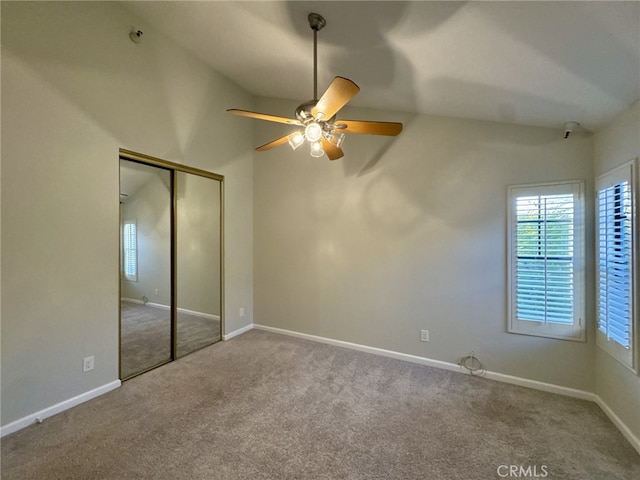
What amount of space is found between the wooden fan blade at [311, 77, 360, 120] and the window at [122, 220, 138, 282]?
229 centimetres

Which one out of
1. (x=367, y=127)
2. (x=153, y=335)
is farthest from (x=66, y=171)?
(x=367, y=127)

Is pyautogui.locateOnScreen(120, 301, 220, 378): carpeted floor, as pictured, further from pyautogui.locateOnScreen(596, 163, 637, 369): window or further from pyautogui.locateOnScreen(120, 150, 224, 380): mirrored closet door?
pyautogui.locateOnScreen(596, 163, 637, 369): window

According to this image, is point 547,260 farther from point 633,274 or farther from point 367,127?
point 367,127

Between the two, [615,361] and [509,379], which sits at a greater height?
[615,361]

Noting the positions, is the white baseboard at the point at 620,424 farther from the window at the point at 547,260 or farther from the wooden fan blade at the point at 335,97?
the wooden fan blade at the point at 335,97

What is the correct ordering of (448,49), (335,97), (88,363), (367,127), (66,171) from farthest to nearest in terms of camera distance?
(88,363) < (66,171) < (367,127) < (448,49) < (335,97)

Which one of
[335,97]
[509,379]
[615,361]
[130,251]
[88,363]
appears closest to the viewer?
[335,97]

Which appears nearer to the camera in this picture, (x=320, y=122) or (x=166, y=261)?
(x=320, y=122)

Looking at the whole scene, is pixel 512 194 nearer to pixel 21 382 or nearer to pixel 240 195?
pixel 240 195

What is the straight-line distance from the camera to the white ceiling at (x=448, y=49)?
4.57 feet

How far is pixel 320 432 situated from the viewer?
6.65 ft

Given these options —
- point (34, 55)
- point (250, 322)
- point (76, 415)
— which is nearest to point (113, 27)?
point (34, 55)

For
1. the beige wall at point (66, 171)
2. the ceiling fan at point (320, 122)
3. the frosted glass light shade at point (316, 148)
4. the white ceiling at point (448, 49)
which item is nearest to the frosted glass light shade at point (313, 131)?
the ceiling fan at point (320, 122)

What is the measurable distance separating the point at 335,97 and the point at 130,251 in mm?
2579
